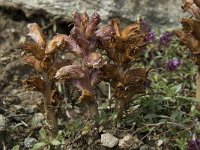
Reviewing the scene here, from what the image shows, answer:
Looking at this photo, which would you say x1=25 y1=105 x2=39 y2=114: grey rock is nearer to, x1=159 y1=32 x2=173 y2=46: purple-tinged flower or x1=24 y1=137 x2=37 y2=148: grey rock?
x1=24 y1=137 x2=37 y2=148: grey rock

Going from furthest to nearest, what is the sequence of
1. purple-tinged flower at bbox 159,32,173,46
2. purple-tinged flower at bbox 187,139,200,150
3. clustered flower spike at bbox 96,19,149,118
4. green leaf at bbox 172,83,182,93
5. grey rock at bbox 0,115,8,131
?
purple-tinged flower at bbox 159,32,173,46 < green leaf at bbox 172,83,182,93 < grey rock at bbox 0,115,8,131 < clustered flower spike at bbox 96,19,149,118 < purple-tinged flower at bbox 187,139,200,150

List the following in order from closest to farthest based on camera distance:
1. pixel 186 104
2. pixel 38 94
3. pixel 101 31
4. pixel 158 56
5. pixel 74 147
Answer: pixel 101 31, pixel 74 147, pixel 186 104, pixel 38 94, pixel 158 56

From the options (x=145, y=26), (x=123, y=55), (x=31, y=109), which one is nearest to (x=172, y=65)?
(x=145, y=26)

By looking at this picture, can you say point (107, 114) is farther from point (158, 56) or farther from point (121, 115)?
point (158, 56)

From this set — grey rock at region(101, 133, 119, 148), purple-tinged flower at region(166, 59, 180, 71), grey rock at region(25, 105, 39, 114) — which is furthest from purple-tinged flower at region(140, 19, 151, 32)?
grey rock at region(101, 133, 119, 148)

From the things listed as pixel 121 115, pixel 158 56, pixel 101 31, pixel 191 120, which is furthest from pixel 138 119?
pixel 158 56

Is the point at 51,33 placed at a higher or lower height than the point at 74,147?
higher
